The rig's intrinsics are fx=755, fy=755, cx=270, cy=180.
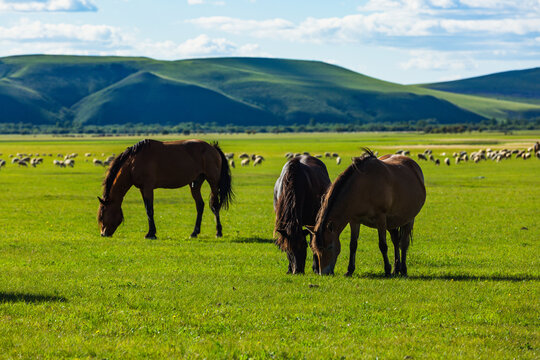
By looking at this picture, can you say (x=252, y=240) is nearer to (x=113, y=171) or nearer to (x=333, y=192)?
(x=113, y=171)

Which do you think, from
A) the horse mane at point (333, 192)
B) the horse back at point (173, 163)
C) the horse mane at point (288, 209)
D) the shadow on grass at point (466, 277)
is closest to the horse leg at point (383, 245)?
the shadow on grass at point (466, 277)

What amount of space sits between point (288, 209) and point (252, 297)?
2471 mm

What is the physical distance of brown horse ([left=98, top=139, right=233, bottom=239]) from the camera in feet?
71.1

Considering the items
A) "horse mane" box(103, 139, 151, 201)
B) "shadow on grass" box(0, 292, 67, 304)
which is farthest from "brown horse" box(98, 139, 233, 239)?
"shadow on grass" box(0, 292, 67, 304)

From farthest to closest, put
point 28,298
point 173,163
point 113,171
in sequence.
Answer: point 173,163 < point 113,171 < point 28,298

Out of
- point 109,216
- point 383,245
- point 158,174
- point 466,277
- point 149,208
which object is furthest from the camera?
point 158,174

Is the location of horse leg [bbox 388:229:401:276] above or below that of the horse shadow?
above

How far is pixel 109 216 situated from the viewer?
71.2 ft

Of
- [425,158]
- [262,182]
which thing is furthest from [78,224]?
[425,158]

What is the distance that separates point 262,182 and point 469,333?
39652 millimetres

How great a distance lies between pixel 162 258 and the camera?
17.8 meters

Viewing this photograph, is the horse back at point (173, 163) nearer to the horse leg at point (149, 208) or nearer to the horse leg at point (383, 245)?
the horse leg at point (149, 208)

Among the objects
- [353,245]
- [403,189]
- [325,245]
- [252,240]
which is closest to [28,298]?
[325,245]

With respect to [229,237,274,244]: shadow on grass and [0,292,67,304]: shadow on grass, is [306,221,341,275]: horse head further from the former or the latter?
[229,237,274,244]: shadow on grass
